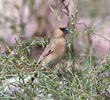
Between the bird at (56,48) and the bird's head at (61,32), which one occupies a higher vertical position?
the bird's head at (61,32)

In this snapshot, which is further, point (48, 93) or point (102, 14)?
point (102, 14)

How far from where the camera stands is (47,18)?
6035mm

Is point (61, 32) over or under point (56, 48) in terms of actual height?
over

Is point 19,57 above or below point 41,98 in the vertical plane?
above

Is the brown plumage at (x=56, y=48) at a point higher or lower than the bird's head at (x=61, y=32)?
lower

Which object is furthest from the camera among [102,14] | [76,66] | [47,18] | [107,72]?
[102,14]

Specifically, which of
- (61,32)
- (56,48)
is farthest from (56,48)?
(61,32)

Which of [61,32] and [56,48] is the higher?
[61,32]

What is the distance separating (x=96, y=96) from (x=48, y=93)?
28 cm

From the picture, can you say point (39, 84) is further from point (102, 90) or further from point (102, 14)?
point (102, 14)

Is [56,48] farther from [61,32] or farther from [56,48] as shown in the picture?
[61,32]

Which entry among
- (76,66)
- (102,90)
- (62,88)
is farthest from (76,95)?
(76,66)

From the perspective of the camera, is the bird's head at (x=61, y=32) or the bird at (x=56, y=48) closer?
the bird at (x=56, y=48)

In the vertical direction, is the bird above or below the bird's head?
below
